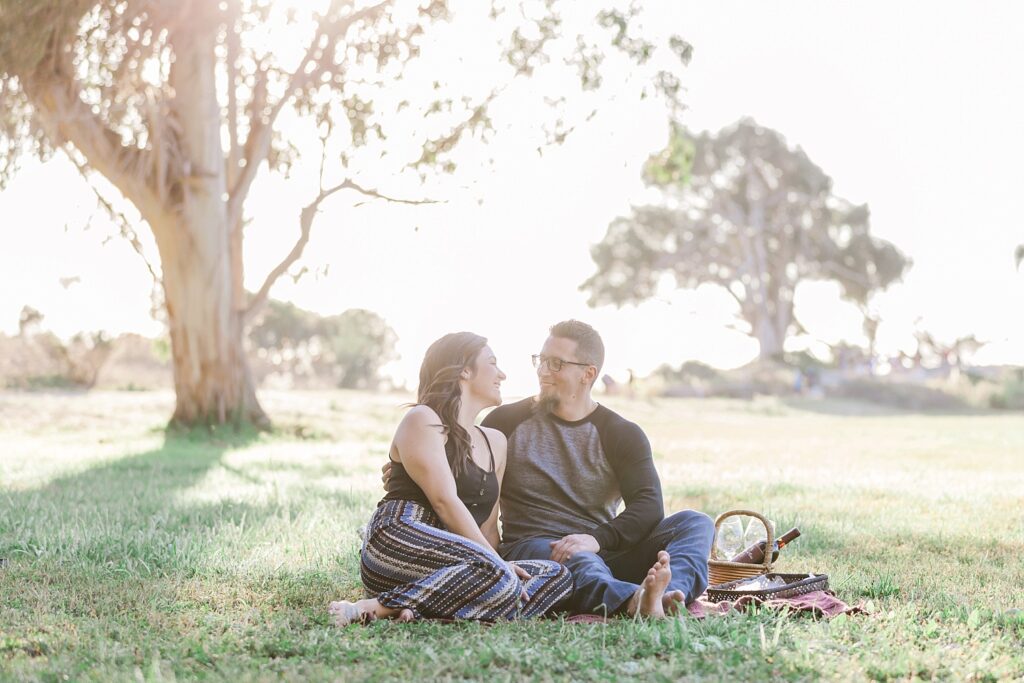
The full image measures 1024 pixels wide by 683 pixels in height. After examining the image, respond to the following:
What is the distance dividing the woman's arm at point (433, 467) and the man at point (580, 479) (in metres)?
0.50

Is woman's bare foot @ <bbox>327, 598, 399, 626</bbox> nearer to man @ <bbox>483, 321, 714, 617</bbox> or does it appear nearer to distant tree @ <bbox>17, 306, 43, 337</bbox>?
man @ <bbox>483, 321, 714, 617</bbox>

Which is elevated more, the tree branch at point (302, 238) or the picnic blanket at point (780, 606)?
the tree branch at point (302, 238)

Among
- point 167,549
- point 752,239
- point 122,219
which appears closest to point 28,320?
point 122,219

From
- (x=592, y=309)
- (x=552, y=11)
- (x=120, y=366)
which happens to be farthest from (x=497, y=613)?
(x=592, y=309)

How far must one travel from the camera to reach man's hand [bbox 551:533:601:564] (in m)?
4.88

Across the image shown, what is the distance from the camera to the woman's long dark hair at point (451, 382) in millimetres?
4695

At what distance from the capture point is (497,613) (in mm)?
4453

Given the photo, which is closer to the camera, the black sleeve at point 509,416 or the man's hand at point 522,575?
the man's hand at point 522,575

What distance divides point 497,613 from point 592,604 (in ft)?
1.42

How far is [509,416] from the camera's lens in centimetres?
537

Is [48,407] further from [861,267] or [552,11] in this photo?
[861,267]

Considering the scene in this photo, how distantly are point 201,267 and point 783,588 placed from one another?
36.7ft

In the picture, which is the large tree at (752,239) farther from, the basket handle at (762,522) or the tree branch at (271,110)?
the basket handle at (762,522)

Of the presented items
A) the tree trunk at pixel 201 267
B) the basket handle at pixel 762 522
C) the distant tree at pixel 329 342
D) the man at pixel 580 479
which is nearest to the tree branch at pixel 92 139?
the tree trunk at pixel 201 267
